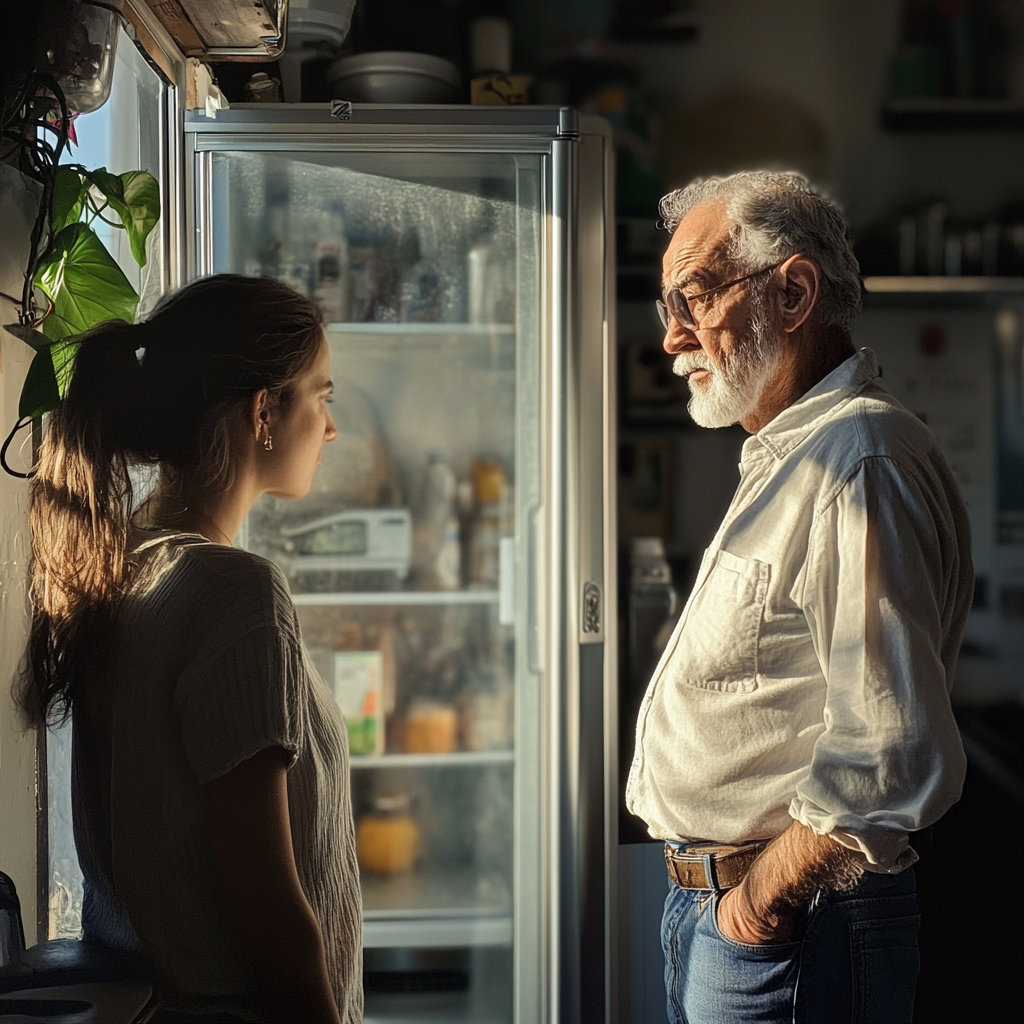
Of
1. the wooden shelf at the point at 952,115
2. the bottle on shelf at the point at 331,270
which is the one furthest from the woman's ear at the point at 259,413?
the wooden shelf at the point at 952,115

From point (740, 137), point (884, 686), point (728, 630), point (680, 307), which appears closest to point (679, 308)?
point (680, 307)

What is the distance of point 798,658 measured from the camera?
1.08m

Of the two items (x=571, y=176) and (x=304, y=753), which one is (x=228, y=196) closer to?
(x=571, y=176)

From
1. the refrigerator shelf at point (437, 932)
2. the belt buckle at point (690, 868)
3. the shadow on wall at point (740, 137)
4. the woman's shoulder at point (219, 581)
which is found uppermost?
the shadow on wall at point (740, 137)

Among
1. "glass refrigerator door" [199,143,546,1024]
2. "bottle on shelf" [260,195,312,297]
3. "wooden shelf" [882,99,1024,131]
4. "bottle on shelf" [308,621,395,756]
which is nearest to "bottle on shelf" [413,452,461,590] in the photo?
"glass refrigerator door" [199,143,546,1024]

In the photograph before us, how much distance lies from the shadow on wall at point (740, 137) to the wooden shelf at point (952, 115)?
7.3 inches

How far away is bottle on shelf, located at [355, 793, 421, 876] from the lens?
80.0 inches

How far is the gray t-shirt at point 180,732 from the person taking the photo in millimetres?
836

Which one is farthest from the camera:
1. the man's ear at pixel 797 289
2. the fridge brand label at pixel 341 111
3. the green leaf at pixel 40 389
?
the fridge brand label at pixel 341 111

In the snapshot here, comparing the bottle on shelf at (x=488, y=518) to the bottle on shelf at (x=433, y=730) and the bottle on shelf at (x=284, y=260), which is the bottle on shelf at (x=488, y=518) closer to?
the bottle on shelf at (x=433, y=730)

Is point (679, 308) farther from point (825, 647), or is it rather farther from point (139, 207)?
point (139, 207)

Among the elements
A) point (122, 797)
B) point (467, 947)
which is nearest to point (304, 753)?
point (122, 797)

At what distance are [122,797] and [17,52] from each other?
28.4 inches

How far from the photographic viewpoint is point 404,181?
1.73 m
